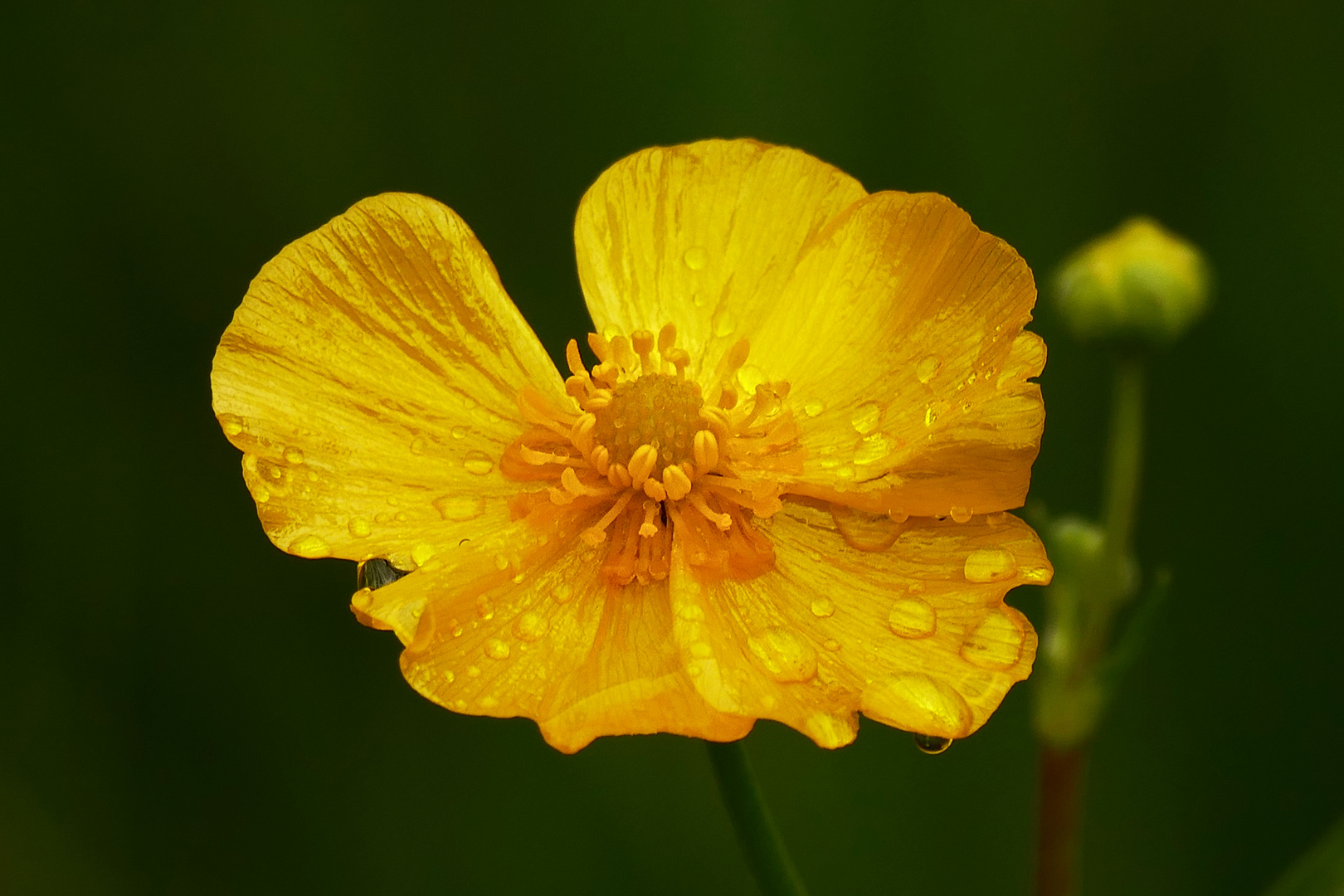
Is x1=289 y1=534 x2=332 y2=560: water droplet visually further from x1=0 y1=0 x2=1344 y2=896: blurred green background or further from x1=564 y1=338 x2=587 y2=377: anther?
x1=0 y1=0 x2=1344 y2=896: blurred green background

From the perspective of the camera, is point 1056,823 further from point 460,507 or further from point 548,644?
point 460,507

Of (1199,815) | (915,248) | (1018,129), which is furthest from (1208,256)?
(915,248)

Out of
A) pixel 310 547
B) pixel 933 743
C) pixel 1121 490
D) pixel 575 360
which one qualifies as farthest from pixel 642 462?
pixel 1121 490

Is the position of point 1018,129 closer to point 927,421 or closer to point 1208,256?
point 1208,256

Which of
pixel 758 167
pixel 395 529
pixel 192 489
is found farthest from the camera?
pixel 192 489

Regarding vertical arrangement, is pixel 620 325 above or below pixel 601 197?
below

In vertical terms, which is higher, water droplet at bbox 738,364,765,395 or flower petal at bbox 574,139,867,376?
flower petal at bbox 574,139,867,376

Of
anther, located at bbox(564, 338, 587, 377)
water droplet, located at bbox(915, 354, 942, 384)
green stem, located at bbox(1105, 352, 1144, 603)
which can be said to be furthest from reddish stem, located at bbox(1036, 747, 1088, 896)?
anther, located at bbox(564, 338, 587, 377)
